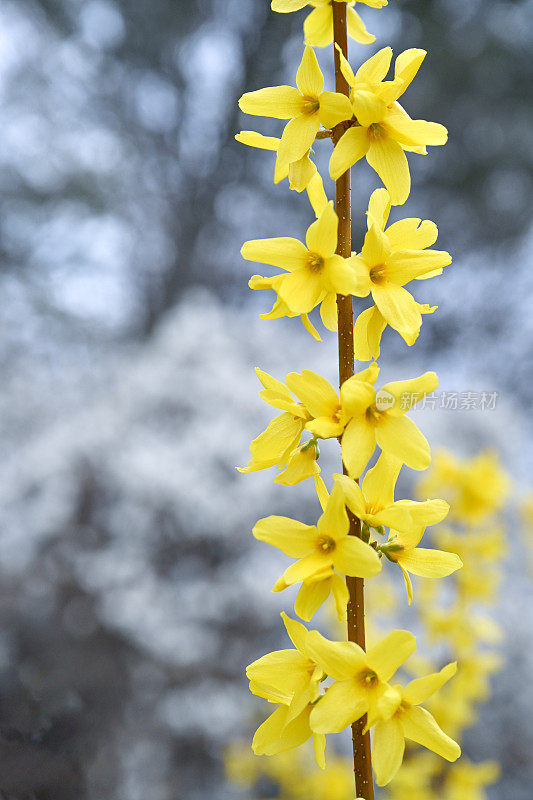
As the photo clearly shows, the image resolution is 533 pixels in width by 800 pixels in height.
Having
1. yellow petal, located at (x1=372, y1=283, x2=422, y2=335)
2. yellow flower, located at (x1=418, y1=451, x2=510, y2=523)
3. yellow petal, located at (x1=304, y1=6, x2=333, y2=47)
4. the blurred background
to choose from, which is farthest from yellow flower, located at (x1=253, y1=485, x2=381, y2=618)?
the blurred background

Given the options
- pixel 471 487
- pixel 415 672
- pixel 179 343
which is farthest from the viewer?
pixel 179 343

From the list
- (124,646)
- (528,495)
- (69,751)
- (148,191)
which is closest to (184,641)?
(124,646)

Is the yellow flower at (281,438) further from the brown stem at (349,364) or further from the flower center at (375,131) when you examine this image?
the flower center at (375,131)

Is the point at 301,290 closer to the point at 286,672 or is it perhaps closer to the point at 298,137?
the point at 298,137

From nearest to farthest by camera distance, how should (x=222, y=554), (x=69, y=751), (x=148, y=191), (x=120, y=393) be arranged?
(x=69, y=751)
(x=222, y=554)
(x=120, y=393)
(x=148, y=191)

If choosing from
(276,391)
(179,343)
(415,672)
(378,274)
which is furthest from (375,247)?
(179,343)

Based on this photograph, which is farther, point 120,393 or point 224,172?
point 224,172

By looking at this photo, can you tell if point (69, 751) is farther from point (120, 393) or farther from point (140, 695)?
point (120, 393)
